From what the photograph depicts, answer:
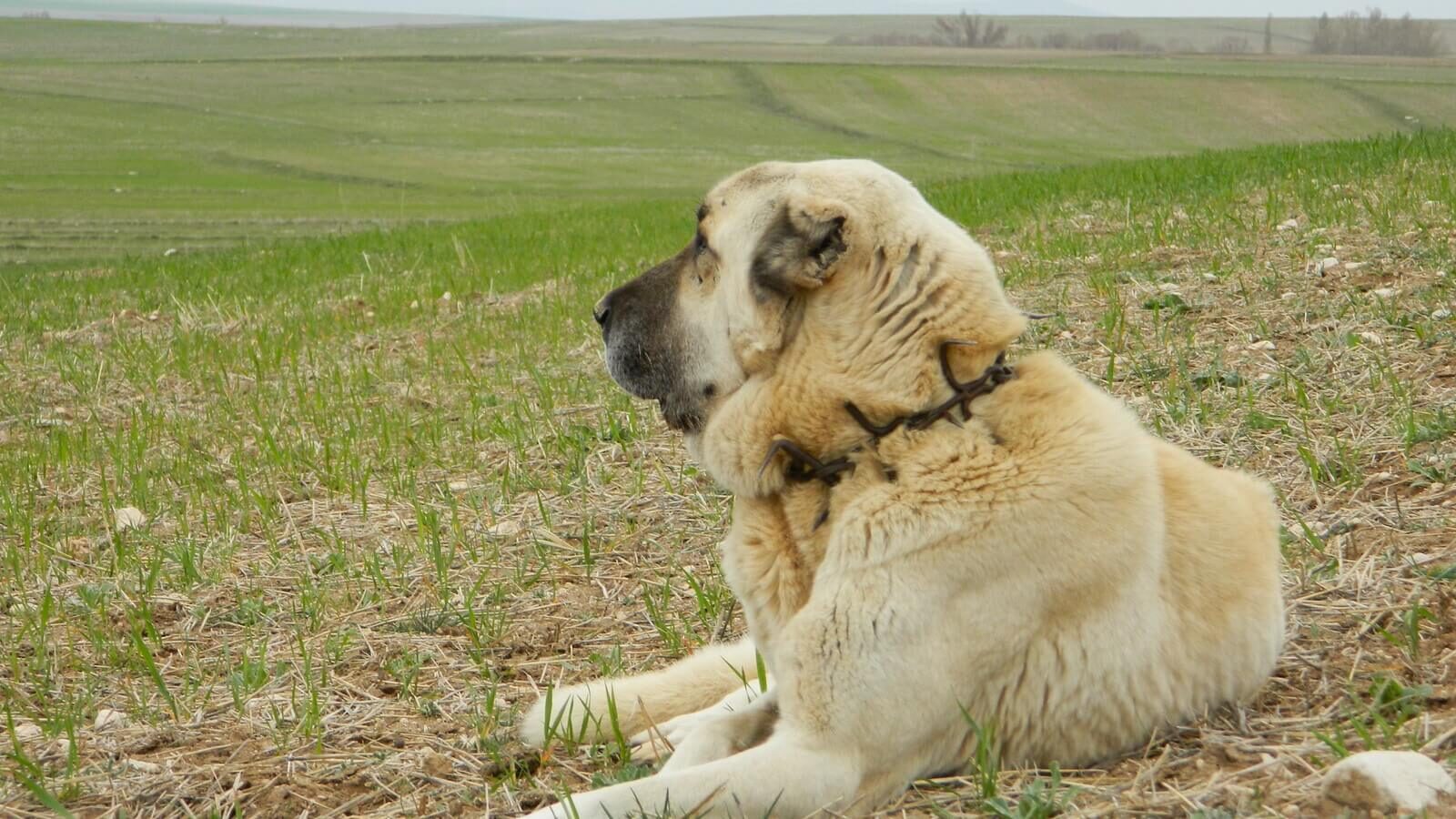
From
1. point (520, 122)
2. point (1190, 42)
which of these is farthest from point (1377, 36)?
point (520, 122)

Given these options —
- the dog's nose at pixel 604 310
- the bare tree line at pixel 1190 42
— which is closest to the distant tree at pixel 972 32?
the bare tree line at pixel 1190 42

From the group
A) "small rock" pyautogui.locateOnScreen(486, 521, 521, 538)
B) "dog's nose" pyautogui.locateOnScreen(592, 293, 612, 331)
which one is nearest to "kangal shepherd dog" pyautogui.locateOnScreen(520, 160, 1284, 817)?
"dog's nose" pyautogui.locateOnScreen(592, 293, 612, 331)

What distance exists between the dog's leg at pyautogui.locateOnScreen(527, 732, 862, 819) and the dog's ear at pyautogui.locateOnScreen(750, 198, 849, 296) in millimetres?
1108

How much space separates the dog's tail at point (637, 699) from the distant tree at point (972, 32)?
89.6 metres

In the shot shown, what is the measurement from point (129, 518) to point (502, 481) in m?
1.52

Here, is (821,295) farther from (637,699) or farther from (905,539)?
(637,699)

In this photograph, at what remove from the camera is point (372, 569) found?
4.59 meters

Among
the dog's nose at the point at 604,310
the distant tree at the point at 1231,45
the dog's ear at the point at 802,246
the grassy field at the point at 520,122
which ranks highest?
the distant tree at the point at 1231,45

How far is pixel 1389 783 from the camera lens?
2303 millimetres

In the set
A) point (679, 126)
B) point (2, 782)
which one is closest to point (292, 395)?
point (2, 782)

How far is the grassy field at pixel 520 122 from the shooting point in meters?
24.6

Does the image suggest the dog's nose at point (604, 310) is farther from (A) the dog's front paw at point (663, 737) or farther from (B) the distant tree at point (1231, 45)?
(B) the distant tree at point (1231, 45)

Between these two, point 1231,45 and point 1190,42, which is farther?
point 1190,42

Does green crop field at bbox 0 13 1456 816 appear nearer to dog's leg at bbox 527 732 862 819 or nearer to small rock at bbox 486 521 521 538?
small rock at bbox 486 521 521 538
